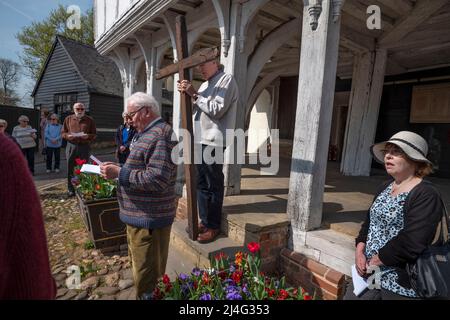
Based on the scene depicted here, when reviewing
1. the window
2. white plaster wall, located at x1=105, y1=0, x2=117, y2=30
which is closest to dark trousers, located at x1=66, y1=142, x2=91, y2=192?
white plaster wall, located at x1=105, y1=0, x2=117, y2=30

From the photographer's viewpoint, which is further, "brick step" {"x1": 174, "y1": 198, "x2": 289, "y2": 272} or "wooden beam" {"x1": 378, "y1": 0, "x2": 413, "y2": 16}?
"wooden beam" {"x1": 378, "y1": 0, "x2": 413, "y2": 16}

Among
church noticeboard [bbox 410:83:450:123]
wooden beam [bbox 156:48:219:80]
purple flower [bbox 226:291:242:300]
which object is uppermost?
church noticeboard [bbox 410:83:450:123]

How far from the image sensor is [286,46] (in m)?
5.69

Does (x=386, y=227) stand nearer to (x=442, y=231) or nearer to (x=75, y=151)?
(x=442, y=231)

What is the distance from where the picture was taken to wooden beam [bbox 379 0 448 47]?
11.9 feet

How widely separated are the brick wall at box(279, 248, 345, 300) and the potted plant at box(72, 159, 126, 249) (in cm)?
226

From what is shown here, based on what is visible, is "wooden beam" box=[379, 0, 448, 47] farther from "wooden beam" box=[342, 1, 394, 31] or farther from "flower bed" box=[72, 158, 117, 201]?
"flower bed" box=[72, 158, 117, 201]

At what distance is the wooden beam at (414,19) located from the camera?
364 centimetres

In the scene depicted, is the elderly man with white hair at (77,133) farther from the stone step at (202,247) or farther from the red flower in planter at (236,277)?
the red flower in planter at (236,277)

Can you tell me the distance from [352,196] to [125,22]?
5390 mm

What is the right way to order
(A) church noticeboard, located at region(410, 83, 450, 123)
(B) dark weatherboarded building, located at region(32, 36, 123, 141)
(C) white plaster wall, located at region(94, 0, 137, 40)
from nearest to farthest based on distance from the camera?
(A) church noticeboard, located at region(410, 83, 450, 123), (C) white plaster wall, located at region(94, 0, 137, 40), (B) dark weatherboarded building, located at region(32, 36, 123, 141)

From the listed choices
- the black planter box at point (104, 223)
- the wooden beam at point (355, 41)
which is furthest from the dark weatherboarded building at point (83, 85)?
the wooden beam at point (355, 41)

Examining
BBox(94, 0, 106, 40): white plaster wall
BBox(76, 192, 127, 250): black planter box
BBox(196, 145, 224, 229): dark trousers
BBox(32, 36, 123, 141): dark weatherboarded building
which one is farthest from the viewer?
BBox(32, 36, 123, 141): dark weatherboarded building

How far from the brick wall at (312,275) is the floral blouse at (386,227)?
0.81 m
